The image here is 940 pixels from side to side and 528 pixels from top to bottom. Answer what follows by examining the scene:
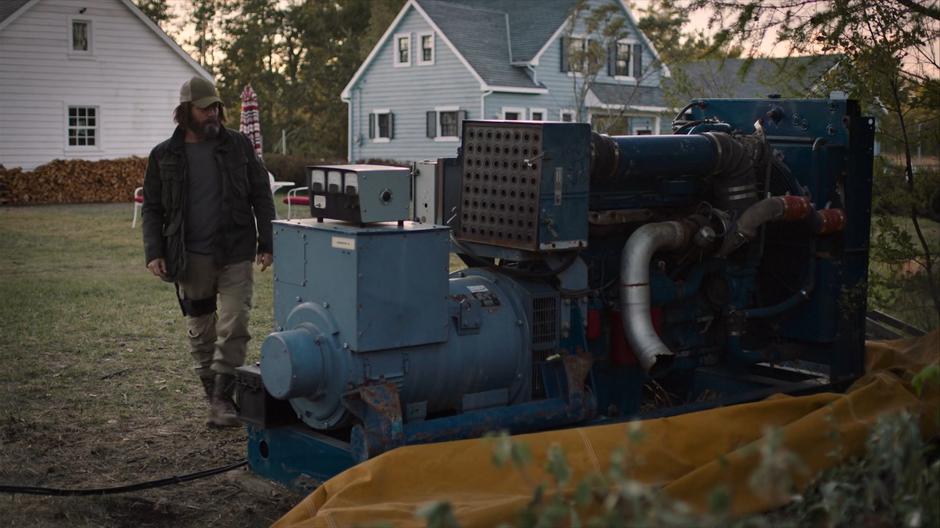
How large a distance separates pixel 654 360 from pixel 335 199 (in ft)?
5.28

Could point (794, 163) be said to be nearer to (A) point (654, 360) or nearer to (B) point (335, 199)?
(A) point (654, 360)

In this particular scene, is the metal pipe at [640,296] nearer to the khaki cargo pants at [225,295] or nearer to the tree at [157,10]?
the khaki cargo pants at [225,295]

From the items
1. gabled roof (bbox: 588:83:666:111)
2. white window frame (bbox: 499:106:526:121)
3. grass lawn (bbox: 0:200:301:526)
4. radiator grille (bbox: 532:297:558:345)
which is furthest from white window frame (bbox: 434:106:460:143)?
radiator grille (bbox: 532:297:558:345)

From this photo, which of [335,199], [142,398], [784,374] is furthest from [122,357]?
[784,374]

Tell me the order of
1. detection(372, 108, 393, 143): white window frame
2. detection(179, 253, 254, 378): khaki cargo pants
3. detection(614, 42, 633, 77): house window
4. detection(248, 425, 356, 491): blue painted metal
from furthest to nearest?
1. detection(372, 108, 393, 143): white window frame
2. detection(614, 42, 633, 77): house window
3. detection(179, 253, 254, 378): khaki cargo pants
4. detection(248, 425, 356, 491): blue painted metal

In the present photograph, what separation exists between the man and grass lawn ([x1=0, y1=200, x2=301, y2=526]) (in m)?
0.55

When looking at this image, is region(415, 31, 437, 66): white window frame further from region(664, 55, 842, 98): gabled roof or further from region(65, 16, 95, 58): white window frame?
region(664, 55, 842, 98): gabled roof

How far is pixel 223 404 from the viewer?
21.7ft

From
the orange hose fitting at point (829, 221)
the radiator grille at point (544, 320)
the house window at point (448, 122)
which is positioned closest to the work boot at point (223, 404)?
the radiator grille at point (544, 320)

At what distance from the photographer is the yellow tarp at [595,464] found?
171 inches

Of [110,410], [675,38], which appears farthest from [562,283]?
[675,38]

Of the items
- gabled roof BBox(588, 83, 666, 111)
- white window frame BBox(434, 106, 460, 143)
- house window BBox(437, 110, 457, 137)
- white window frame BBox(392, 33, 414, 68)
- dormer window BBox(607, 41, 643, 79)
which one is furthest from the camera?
white window frame BBox(392, 33, 414, 68)

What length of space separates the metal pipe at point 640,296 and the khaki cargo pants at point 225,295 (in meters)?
Result: 2.10

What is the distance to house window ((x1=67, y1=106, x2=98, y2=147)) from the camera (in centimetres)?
3045
